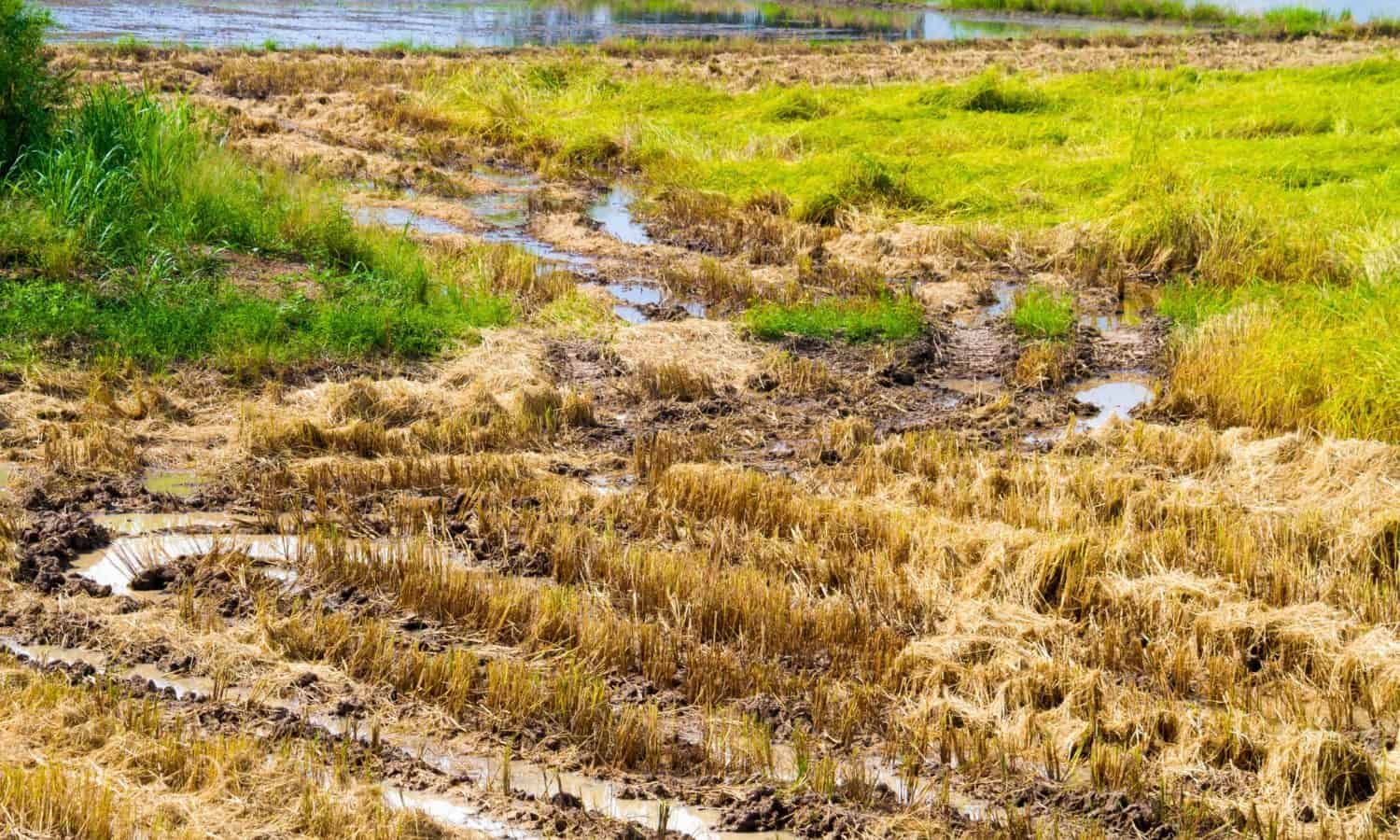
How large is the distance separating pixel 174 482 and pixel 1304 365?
6.12m

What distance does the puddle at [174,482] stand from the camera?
629cm

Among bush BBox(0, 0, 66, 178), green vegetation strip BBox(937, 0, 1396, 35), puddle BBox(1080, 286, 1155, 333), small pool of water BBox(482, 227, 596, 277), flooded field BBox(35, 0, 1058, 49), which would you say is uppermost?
green vegetation strip BBox(937, 0, 1396, 35)

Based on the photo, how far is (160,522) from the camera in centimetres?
592

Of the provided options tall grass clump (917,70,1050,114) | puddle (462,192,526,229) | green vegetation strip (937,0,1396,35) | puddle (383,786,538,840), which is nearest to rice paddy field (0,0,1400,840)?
puddle (383,786,538,840)

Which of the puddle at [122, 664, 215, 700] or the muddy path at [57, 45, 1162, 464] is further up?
the muddy path at [57, 45, 1162, 464]

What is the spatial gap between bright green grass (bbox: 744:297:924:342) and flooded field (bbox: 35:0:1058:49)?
64.0 ft

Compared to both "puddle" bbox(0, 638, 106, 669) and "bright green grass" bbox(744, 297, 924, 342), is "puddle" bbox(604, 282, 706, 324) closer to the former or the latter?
"bright green grass" bbox(744, 297, 924, 342)

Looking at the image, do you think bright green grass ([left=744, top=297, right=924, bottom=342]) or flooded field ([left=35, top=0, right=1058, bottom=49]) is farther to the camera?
flooded field ([left=35, top=0, right=1058, bottom=49])

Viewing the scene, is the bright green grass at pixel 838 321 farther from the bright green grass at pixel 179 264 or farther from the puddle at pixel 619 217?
the puddle at pixel 619 217

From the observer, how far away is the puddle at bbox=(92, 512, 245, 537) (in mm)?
5812

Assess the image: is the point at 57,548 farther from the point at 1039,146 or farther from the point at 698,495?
the point at 1039,146

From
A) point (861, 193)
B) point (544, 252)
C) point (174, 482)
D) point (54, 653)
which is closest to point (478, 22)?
point (861, 193)

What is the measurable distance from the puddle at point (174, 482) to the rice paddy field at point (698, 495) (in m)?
0.04

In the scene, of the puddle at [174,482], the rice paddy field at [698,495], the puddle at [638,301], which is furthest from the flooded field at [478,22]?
the puddle at [174,482]
